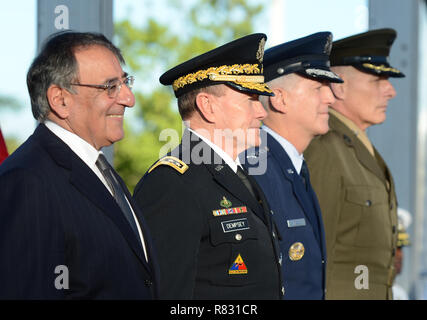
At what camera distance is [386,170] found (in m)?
4.53

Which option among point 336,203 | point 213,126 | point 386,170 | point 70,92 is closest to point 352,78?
point 386,170

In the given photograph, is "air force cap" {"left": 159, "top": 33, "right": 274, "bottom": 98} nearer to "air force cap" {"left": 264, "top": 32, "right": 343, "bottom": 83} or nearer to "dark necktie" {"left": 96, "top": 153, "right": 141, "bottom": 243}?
"air force cap" {"left": 264, "top": 32, "right": 343, "bottom": 83}

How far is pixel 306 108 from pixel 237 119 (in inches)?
27.1

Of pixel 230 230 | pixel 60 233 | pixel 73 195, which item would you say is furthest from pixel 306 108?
pixel 60 233

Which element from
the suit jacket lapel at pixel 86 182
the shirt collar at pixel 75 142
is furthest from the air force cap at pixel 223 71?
the suit jacket lapel at pixel 86 182

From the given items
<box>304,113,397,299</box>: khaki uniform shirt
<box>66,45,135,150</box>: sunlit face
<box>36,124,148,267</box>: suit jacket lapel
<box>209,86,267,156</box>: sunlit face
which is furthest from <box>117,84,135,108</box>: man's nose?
<box>304,113,397,299</box>: khaki uniform shirt

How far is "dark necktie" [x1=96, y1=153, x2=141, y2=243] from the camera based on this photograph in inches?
102

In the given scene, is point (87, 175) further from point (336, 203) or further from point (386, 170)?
point (386, 170)

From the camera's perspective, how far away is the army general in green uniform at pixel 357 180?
4.00 m

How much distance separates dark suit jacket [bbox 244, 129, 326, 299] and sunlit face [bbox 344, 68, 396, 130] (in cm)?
88

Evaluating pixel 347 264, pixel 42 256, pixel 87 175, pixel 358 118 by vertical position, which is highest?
pixel 358 118

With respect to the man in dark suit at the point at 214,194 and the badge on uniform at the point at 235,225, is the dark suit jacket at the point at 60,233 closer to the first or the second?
the man in dark suit at the point at 214,194
